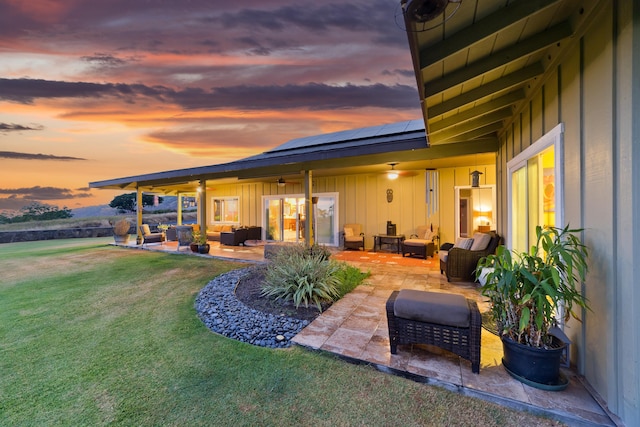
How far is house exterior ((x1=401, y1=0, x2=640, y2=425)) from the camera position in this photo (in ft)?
5.12

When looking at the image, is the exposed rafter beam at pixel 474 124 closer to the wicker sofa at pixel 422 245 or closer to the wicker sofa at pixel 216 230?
the wicker sofa at pixel 422 245

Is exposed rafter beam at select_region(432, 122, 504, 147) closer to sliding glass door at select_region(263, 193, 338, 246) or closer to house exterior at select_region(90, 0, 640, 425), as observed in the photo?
house exterior at select_region(90, 0, 640, 425)

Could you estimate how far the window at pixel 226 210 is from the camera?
13.0 metres

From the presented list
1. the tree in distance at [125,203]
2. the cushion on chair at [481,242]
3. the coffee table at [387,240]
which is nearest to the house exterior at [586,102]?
the cushion on chair at [481,242]

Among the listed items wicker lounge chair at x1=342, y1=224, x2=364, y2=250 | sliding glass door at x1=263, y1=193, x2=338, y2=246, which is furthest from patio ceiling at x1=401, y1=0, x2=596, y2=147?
sliding glass door at x1=263, y1=193, x2=338, y2=246

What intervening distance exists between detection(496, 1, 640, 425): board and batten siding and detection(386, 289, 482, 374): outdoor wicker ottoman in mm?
784

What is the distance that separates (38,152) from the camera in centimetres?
1670

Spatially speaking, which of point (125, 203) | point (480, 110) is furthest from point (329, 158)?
point (125, 203)

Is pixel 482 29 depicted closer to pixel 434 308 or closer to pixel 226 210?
pixel 434 308

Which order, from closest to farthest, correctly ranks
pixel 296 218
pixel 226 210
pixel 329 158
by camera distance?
pixel 329 158 → pixel 296 218 → pixel 226 210

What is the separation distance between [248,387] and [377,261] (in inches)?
221

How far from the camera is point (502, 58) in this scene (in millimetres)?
2479

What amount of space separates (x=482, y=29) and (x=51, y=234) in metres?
21.4

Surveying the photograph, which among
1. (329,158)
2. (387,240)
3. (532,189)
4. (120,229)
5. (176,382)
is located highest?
(329,158)
